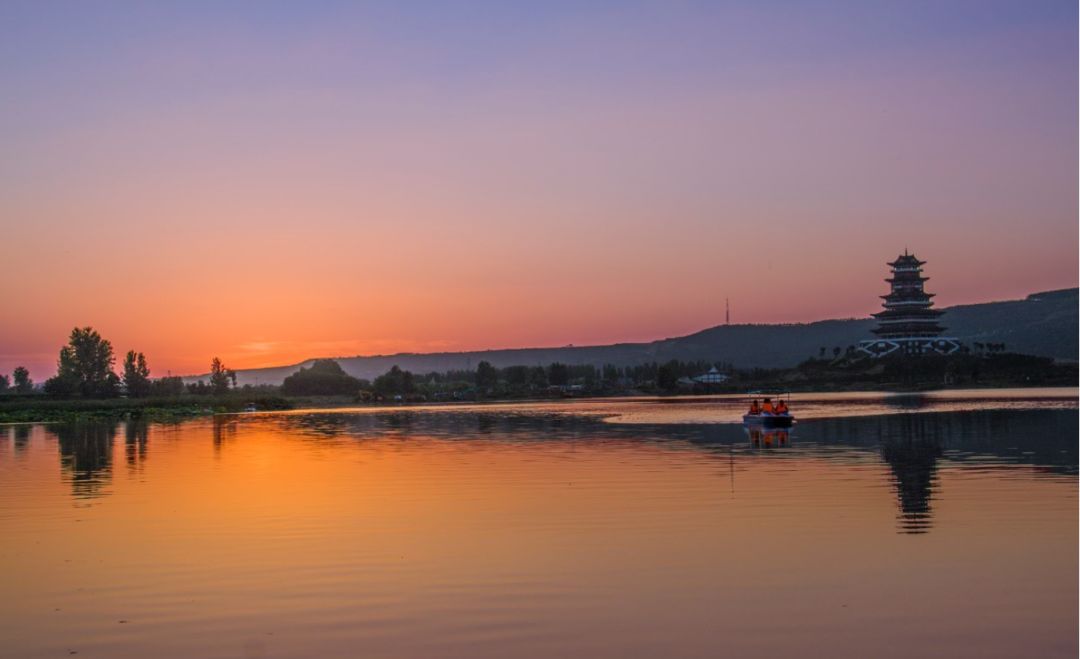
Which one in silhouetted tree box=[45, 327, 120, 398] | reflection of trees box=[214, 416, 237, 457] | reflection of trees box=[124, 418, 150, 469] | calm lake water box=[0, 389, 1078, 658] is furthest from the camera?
silhouetted tree box=[45, 327, 120, 398]

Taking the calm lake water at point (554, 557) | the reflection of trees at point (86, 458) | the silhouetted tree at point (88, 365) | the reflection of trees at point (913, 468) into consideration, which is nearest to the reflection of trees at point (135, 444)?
the reflection of trees at point (86, 458)

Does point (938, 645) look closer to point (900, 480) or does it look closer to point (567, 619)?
point (567, 619)

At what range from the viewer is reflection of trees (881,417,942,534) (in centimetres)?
2416

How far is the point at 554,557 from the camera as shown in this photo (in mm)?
20156

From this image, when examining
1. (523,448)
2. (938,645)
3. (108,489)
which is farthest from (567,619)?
(523,448)

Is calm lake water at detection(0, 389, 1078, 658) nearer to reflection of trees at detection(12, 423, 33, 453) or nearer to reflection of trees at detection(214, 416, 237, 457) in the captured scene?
reflection of trees at detection(214, 416, 237, 457)

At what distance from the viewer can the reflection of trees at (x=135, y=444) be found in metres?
46.6

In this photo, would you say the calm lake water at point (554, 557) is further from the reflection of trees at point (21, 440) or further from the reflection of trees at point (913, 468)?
the reflection of trees at point (21, 440)

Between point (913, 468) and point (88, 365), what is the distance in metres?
136

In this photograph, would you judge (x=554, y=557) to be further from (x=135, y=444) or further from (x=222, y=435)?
(x=222, y=435)

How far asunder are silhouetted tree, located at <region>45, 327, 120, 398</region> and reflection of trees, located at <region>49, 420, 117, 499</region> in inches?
2901

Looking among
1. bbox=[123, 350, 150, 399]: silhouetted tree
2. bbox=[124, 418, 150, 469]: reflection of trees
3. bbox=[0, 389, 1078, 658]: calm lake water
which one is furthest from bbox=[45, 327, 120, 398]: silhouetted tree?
bbox=[0, 389, 1078, 658]: calm lake water

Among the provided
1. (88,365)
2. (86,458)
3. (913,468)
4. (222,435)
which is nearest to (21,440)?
(222,435)

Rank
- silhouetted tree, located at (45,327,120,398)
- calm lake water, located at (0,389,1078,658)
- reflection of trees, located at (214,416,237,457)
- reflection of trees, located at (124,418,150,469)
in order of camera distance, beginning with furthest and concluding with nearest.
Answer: silhouetted tree, located at (45,327,120,398)
reflection of trees, located at (214,416,237,457)
reflection of trees, located at (124,418,150,469)
calm lake water, located at (0,389,1078,658)
